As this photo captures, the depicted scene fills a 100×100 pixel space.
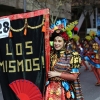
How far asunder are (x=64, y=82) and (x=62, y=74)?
0.14 meters

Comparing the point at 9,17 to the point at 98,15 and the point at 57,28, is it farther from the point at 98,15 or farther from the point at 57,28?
the point at 98,15

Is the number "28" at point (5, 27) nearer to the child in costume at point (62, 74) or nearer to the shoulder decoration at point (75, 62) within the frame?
the child in costume at point (62, 74)

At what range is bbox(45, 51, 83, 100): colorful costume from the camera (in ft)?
11.1

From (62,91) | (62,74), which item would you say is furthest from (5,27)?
(62,91)

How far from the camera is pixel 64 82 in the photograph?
3434mm

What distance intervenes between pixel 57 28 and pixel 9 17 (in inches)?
25.2

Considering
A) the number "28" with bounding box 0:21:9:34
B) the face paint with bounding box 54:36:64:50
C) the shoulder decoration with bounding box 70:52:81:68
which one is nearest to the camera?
the shoulder decoration with bounding box 70:52:81:68

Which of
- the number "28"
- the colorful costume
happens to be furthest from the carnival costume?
the number "28"

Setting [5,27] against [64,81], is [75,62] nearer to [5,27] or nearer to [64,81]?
[64,81]

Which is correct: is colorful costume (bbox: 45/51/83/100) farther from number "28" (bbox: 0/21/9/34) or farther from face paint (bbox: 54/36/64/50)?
number "28" (bbox: 0/21/9/34)

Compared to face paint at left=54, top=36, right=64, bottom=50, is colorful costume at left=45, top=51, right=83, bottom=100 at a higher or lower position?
lower

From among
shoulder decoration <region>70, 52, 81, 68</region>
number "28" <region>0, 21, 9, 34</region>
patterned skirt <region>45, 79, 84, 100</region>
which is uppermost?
number "28" <region>0, 21, 9, 34</region>

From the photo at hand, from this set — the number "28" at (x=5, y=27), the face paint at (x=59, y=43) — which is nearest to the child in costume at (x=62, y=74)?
the face paint at (x=59, y=43)

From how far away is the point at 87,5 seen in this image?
31.2 metres
